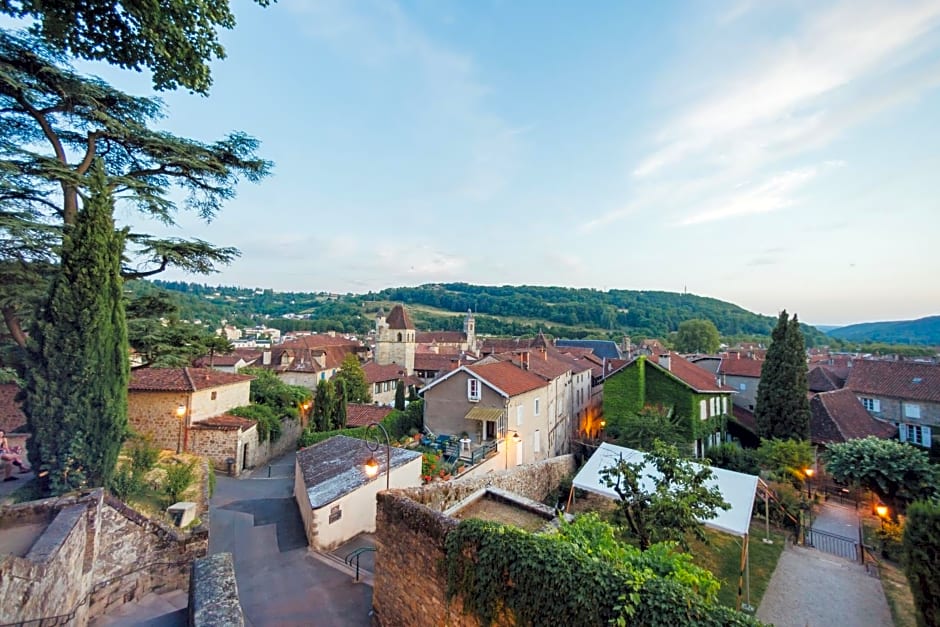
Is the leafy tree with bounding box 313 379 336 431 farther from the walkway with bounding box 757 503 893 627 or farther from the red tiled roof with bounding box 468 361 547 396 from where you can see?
the walkway with bounding box 757 503 893 627

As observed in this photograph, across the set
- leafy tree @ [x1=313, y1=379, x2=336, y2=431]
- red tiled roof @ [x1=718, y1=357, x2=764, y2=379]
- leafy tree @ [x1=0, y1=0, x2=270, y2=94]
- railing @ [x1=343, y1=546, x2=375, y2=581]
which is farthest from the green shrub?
red tiled roof @ [x1=718, y1=357, x2=764, y2=379]

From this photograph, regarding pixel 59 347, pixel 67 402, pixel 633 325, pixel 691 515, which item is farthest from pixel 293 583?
pixel 633 325

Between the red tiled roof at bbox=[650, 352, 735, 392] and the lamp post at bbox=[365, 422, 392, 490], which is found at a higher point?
the red tiled roof at bbox=[650, 352, 735, 392]

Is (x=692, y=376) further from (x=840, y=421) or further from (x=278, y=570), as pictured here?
(x=278, y=570)

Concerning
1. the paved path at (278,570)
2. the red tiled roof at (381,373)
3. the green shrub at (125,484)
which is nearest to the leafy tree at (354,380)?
the red tiled roof at (381,373)

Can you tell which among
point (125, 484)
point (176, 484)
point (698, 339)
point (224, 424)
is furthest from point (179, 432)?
point (698, 339)

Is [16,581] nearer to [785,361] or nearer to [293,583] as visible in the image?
[293,583]

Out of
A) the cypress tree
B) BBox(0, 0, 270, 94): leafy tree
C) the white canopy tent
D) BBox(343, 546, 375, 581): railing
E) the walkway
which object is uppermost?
BBox(0, 0, 270, 94): leafy tree
